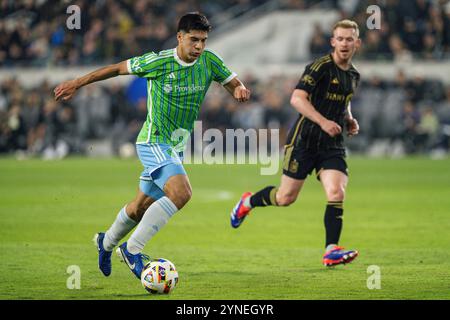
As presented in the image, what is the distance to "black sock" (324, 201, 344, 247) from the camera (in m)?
9.95

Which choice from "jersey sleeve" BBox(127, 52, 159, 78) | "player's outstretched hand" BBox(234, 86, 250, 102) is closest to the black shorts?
"player's outstretched hand" BBox(234, 86, 250, 102)

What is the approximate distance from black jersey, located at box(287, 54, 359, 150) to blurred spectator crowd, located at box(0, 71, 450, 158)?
1715 centimetres

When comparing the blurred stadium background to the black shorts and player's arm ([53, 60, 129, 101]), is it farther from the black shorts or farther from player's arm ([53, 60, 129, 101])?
player's arm ([53, 60, 129, 101])

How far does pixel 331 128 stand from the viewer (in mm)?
9547

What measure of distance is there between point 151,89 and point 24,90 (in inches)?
911

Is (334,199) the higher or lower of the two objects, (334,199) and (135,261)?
the higher

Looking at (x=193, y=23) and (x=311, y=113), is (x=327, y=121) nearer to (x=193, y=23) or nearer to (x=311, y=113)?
(x=311, y=113)

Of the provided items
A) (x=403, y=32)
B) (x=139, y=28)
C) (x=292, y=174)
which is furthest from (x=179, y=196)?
(x=139, y=28)

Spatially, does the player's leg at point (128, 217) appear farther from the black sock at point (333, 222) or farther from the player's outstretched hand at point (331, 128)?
the black sock at point (333, 222)

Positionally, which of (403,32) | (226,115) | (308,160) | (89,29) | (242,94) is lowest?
(308,160)

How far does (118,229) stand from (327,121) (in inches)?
90.1

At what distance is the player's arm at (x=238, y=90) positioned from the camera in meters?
9.00
